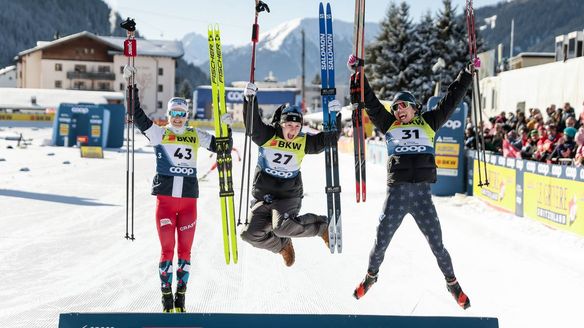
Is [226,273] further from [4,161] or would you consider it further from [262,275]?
[4,161]

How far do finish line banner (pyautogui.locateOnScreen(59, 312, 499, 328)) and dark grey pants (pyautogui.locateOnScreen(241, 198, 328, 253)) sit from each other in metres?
1.57

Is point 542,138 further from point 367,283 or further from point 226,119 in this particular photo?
point 226,119

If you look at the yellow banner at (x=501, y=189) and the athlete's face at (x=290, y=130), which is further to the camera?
the yellow banner at (x=501, y=189)

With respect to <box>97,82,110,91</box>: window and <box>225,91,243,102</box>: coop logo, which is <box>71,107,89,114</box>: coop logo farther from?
<box>97,82,110,91</box>: window

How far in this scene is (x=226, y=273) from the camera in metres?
7.86

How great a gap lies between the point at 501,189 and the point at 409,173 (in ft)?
26.2

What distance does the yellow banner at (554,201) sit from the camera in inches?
382

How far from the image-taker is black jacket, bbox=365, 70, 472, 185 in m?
5.62

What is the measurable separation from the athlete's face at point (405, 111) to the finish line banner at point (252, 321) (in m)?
2.08

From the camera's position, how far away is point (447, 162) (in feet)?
50.3

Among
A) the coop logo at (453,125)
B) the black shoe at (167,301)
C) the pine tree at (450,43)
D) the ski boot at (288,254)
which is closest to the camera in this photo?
the black shoe at (167,301)

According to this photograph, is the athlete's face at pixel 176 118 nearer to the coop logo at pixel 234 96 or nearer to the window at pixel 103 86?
the coop logo at pixel 234 96

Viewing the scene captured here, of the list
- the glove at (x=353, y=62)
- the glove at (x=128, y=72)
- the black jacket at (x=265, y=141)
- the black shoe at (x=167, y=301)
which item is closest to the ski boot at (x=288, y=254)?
the black jacket at (x=265, y=141)

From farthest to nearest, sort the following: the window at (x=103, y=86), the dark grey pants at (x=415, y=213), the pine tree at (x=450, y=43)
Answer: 1. the window at (x=103, y=86)
2. the pine tree at (x=450, y=43)
3. the dark grey pants at (x=415, y=213)
